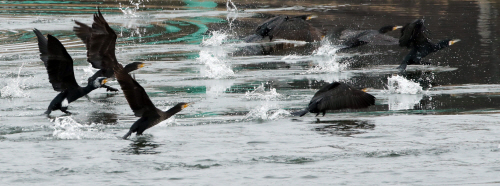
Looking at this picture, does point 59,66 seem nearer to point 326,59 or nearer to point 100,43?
point 100,43

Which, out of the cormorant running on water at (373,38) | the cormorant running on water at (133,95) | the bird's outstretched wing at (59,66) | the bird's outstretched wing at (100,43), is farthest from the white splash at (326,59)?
the cormorant running on water at (133,95)

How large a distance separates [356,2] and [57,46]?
21.4m

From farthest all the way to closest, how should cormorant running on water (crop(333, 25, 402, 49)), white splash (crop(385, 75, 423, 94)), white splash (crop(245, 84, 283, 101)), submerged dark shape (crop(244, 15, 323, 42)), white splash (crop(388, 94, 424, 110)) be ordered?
submerged dark shape (crop(244, 15, 323, 42)), cormorant running on water (crop(333, 25, 402, 49)), white splash (crop(385, 75, 423, 94)), white splash (crop(245, 84, 283, 101)), white splash (crop(388, 94, 424, 110))

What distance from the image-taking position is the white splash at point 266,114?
9.04 metres

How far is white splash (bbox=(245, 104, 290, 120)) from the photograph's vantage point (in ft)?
29.7

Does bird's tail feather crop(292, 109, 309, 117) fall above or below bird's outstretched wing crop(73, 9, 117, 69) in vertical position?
below

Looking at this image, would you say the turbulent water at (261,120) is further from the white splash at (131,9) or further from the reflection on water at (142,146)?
the white splash at (131,9)

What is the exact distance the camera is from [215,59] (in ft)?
45.4

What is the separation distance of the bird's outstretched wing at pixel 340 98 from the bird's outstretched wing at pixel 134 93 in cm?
205

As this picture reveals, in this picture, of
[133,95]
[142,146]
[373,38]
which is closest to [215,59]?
[373,38]

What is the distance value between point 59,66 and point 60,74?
132 millimetres

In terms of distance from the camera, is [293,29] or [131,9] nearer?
[293,29]

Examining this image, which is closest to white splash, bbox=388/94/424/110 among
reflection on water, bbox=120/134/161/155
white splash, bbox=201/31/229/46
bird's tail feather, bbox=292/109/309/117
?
bird's tail feather, bbox=292/109/309/117

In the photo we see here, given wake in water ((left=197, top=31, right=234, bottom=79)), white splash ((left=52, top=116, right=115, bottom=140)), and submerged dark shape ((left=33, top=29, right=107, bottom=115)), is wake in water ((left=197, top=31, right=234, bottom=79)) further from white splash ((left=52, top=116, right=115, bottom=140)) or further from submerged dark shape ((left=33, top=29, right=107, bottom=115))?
white splash ((left=52, top=116, right=115, bottom=140))
